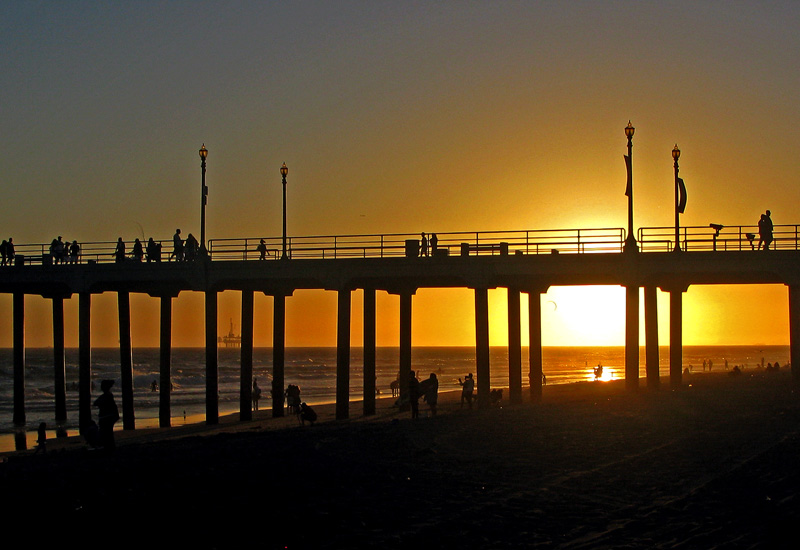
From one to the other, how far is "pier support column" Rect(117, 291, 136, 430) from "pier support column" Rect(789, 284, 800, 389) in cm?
2659

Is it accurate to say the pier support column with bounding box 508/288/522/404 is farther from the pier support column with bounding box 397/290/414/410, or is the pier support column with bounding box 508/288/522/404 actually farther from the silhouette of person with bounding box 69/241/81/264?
the silhouette of person with bounding box 69/241/81/264

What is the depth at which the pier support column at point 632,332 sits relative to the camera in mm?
39031

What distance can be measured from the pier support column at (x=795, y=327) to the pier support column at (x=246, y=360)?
2151 cm

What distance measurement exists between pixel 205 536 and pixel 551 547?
510 cm

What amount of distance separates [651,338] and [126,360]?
2298 cm

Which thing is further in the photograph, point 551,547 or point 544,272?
point 544,272

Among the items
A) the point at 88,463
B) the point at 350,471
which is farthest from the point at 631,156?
the point at 88,463

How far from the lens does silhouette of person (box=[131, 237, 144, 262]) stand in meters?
42.8

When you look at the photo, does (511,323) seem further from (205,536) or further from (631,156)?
(205,536)

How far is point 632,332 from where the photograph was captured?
39844 mm

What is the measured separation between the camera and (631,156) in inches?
1544

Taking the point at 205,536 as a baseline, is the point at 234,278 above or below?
Result: above

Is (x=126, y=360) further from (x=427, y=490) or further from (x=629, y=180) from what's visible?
(x=427, y=490)

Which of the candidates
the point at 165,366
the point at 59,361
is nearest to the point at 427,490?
the point at 165,366
